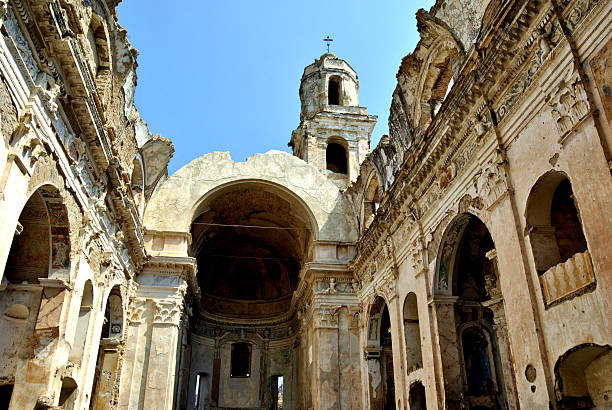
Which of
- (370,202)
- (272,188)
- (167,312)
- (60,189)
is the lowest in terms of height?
(167,312)

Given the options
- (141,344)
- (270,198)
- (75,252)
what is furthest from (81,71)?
(270,198)

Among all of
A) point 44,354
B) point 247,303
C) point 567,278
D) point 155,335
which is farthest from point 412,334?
point 247,303

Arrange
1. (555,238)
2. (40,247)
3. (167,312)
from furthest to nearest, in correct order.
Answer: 1. (167,312)
2. (40,247)
3. (555,238)

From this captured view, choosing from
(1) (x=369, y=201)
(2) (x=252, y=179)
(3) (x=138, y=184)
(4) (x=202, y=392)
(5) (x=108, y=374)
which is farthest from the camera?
(4) (x=202, y=392)

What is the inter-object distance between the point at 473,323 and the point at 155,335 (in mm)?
9451

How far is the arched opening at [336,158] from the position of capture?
1070 inches

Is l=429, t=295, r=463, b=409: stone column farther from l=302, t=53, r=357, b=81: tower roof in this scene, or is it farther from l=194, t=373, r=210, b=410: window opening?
l=302, t=53, r=357, b=81: tower roof

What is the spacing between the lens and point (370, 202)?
696 inches

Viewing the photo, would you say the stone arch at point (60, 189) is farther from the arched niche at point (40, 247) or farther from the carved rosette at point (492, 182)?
the carved rosette at point (492, 182)

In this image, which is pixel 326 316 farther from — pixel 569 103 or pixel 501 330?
pixel 569 103

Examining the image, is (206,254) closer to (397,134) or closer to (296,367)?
(296,367)

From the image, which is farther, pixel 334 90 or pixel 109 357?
pixel 334 90

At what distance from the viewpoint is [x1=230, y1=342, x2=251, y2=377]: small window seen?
24.8 m

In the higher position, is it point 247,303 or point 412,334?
point 247,303
